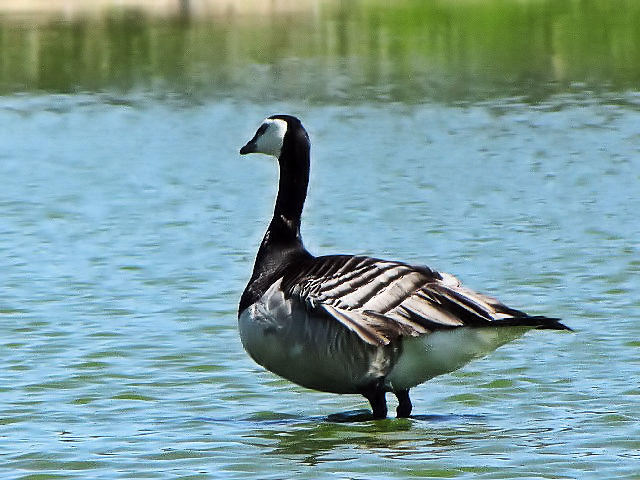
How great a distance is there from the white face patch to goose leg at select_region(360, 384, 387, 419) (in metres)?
1.82

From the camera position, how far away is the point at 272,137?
9.62 m

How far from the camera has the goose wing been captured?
8375 millimetres

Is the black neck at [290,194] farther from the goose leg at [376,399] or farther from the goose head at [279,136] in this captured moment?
the goose leg at [376,399]

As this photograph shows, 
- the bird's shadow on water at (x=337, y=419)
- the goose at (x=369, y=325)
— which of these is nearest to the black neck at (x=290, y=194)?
the goose at (x=369, y=325)

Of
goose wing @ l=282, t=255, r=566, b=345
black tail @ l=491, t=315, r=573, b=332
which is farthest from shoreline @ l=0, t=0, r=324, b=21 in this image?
black tail @ l=491, t=315, r=573, b=332

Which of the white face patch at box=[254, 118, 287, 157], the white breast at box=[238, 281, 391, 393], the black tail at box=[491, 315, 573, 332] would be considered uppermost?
the white face patch at box=[254, 118, 287, 157]

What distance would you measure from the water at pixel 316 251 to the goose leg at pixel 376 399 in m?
0.07

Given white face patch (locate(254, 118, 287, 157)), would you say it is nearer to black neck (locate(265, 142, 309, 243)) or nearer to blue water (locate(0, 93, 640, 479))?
black neck (locate(265, 142, 309, 243))

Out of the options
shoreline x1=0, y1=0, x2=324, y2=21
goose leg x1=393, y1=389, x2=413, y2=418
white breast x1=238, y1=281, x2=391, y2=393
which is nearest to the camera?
white breast x1=238, y1=281, x2=391, y2=393

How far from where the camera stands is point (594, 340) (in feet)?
35.9

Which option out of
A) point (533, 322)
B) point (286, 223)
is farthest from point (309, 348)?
point (533, 322)

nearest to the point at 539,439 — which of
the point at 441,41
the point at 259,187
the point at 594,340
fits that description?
the point at 594,340

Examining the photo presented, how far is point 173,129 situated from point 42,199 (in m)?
8.35

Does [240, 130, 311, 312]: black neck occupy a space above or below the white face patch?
below
